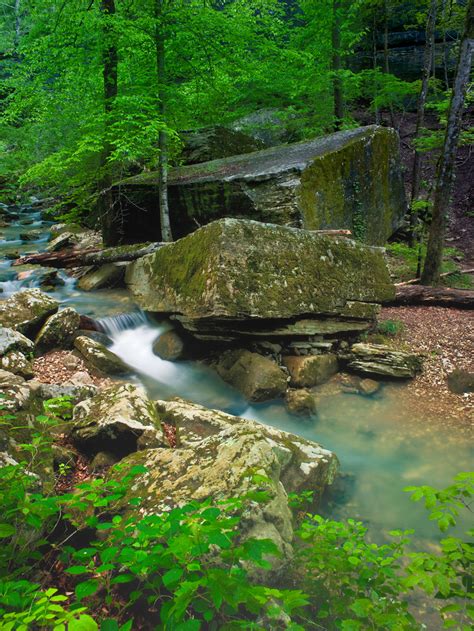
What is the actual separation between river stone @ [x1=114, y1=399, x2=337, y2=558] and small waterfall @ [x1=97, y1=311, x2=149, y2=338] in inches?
144

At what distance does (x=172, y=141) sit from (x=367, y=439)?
7.62 meters

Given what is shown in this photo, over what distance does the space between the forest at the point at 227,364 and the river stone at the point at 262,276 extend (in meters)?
0.04

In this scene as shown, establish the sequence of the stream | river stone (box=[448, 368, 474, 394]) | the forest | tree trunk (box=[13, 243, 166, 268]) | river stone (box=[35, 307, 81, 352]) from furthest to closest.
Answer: tree trunk (box=[13, 243, 166, 268]) → river stone (box=[35, 307, 81, 352]) → river stone (box=[448, 368, 474, 394]) → the stream → the forest

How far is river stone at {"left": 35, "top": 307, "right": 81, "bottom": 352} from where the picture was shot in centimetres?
578

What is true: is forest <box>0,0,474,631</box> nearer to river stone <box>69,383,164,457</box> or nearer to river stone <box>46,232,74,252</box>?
river stone <box>69,383,164,457</box>

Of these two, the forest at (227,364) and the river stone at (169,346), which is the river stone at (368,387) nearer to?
the forest at (227,364)

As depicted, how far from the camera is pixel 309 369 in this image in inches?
231

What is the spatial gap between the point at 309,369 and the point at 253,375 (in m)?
0.89

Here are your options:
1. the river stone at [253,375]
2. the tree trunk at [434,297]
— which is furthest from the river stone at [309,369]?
the tree trunk at [434,297]

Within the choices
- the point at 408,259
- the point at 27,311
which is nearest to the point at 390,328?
the point at 408,259

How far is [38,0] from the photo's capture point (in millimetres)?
7703

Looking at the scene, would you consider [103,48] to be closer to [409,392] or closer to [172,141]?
[172,141]

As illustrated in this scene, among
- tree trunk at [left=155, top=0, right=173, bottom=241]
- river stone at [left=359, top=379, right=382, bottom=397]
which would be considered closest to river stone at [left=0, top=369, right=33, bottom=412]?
river stone at [left=359, top=379, right=382, bottom=397]

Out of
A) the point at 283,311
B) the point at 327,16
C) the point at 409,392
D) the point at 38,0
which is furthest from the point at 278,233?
the point at 327,16
